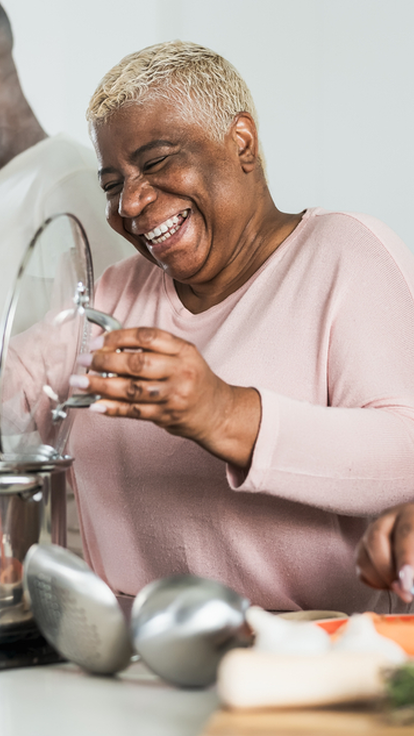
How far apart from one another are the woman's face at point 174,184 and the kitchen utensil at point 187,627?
67 cm

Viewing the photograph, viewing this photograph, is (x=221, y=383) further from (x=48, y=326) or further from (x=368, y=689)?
(x=368, y=689)

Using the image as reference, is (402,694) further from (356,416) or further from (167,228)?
(167,228)

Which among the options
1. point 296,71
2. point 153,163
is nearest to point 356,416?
point 153,163

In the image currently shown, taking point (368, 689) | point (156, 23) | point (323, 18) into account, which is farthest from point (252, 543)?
point (156, 23)

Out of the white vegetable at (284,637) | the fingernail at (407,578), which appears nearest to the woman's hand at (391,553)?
the fingernail at (407,578)

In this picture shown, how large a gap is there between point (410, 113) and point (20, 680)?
4.39ft

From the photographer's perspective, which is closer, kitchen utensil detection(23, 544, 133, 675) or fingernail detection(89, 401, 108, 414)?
kitchen utensil detection(23, 544, 133, 675)

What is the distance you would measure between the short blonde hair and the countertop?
29.1 inches

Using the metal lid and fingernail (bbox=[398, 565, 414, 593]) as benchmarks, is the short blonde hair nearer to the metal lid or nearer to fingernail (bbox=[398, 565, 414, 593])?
the metal lid

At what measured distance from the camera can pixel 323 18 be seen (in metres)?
1.61

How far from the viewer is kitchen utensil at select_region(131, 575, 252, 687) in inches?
18.3

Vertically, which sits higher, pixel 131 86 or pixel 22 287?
pixel 131 86

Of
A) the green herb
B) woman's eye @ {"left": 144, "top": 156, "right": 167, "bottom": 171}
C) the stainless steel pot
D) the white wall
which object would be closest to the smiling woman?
woman's eye @ {"left": 144, "top": 156, "right": 167, "bottom": 171}

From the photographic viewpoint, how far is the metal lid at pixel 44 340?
625 millimetres
